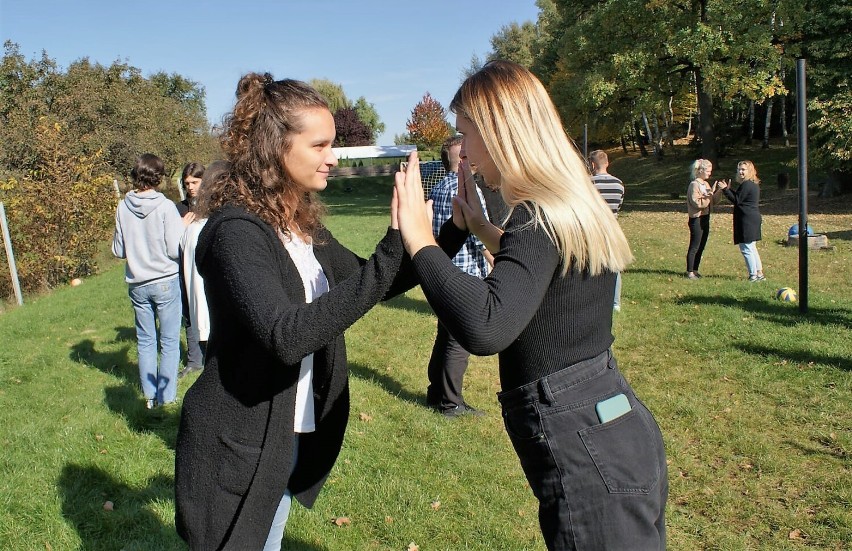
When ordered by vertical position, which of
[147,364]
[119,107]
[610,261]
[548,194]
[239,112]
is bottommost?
[147,364]

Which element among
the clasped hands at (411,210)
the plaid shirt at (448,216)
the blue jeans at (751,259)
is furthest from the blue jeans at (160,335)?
the blue jeans at (751,259)

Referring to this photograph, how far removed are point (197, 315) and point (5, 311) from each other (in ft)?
27.7

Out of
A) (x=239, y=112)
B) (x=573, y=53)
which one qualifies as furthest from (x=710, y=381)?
(x=573, y=53)

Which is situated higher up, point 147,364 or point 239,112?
point 239,112

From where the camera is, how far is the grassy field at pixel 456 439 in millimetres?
3994

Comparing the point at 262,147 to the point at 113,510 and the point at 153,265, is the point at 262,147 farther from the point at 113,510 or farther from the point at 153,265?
the point at 153,265

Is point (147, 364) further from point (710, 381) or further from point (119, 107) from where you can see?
point (119, 107)

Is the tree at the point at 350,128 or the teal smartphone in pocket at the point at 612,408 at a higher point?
the tree at the point at 350,128

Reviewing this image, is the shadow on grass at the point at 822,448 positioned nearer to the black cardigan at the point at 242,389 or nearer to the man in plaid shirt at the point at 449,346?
the man in plaid shirt at the point at 449,346

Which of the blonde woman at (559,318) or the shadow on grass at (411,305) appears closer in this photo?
the blonde woman at (559,318)

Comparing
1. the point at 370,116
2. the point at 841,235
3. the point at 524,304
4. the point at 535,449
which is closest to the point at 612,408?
the point at 535,449

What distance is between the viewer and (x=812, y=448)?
16.2 ft

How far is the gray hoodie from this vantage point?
589 centimetres

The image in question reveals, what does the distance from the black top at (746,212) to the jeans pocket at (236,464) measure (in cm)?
1023
